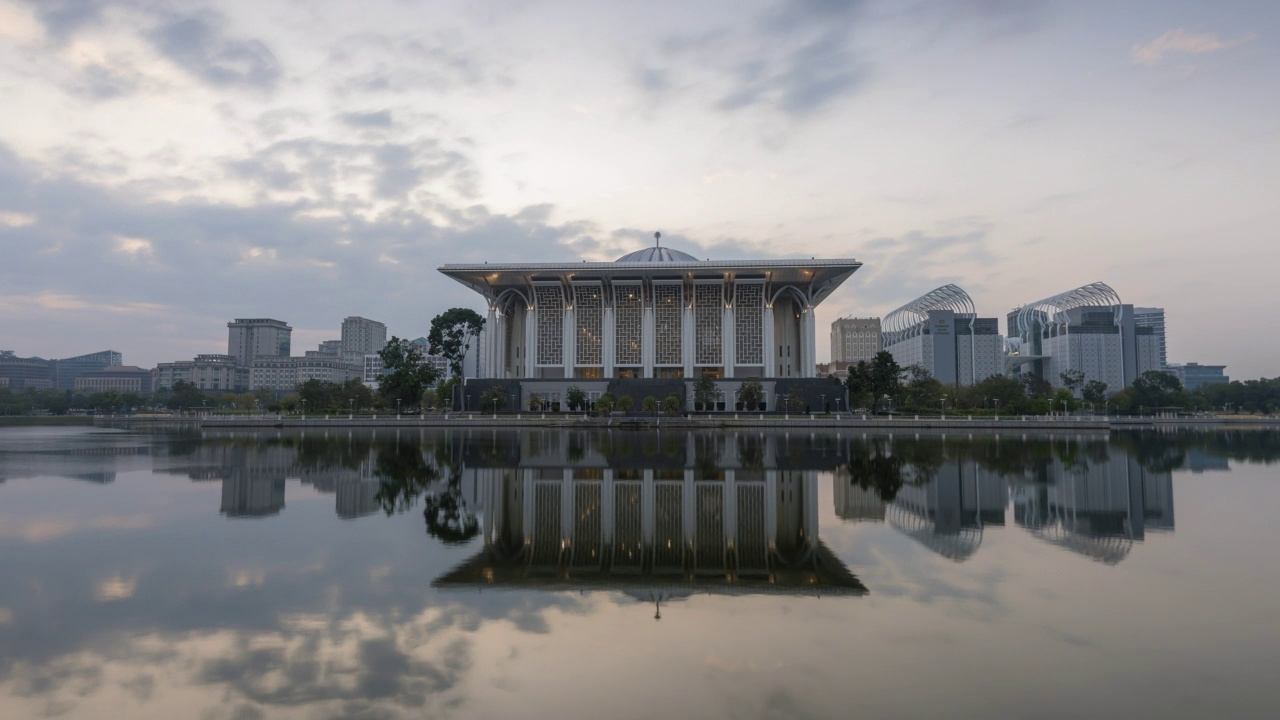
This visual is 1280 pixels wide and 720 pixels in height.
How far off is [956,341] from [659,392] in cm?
8598

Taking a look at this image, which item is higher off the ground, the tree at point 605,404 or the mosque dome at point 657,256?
the mosque dome at point 657,256

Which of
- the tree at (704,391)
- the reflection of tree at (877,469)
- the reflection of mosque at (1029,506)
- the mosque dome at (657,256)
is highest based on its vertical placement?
the mosque dome at (657,256)

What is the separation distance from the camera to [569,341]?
69.4m

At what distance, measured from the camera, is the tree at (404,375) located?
63.7 meters

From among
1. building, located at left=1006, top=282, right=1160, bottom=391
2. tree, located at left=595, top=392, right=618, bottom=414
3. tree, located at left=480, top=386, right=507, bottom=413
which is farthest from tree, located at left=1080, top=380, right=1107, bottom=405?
tree, located at left=480, top=386, right=507, bottom=413

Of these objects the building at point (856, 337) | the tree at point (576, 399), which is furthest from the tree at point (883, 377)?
the building at point (856, 337)

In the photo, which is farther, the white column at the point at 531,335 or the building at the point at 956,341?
the building at the point at 956,341

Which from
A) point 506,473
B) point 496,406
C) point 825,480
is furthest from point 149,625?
point 496,406

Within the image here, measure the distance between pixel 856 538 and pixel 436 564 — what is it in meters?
6.86

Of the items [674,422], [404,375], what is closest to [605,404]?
[674,422]

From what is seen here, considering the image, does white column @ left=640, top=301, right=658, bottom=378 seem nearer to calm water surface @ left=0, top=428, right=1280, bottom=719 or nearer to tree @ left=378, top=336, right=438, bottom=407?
tree @ left=378, top=336, right=438, bottom=407

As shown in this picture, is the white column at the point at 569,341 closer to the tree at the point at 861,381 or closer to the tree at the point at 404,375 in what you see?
the tree at the point at 404,375

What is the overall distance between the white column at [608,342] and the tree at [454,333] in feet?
50.3

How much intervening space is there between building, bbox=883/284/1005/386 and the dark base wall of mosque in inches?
2796
